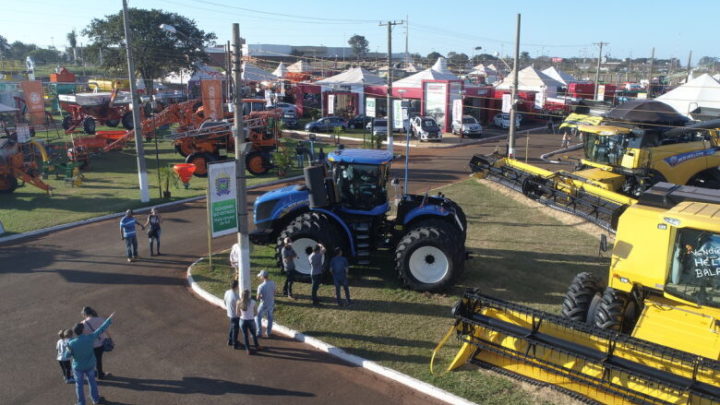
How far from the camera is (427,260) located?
10703mm

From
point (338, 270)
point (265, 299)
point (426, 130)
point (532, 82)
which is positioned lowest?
point (265, 299)

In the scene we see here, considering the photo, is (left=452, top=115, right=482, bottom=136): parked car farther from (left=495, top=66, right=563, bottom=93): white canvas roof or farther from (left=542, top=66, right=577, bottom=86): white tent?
(left=542, top=66, right=577, bottom=86): white tent

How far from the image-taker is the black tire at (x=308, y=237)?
11.0 m

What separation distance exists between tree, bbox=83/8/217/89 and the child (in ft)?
153

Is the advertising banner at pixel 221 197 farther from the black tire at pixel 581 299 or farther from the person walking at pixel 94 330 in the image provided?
the black tire at pixel 581 299

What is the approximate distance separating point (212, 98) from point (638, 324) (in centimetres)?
2424

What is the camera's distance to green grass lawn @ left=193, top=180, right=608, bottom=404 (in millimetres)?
7785

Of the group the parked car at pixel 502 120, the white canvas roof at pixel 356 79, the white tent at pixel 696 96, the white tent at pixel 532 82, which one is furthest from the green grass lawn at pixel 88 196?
the white tent at pixel 532 82

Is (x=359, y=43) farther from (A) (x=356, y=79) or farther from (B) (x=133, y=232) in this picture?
(B) (x=133, y=232)

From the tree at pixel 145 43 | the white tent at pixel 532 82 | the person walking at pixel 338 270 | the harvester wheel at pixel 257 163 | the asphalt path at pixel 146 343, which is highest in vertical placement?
the tree at pixel 145 43

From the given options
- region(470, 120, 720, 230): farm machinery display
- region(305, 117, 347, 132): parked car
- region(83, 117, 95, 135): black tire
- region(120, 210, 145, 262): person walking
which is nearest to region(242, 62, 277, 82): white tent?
region(305, 117, 347, 132): parked car

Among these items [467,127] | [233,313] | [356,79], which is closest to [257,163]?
[233,313]

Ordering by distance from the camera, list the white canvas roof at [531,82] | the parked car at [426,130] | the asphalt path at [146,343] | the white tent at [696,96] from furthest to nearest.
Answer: the white canvas roof at [531,82] → the white tent at [696,96] → the parked car at [426,130] → the asphalt path at [146,343]

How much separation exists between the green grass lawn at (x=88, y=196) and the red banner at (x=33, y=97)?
309 inches
